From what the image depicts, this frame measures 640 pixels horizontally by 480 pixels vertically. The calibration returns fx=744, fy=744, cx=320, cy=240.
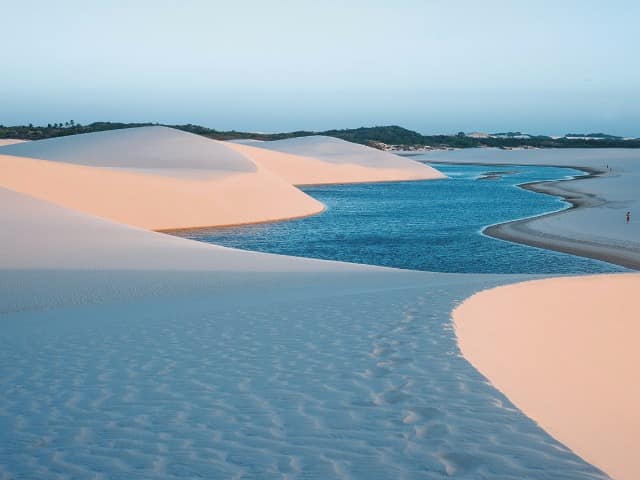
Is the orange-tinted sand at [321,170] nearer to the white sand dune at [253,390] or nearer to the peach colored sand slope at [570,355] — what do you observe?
the peach colored sand slope at [570,355]

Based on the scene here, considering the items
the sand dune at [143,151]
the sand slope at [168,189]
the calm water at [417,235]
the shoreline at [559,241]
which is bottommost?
the calm water at [417,235]

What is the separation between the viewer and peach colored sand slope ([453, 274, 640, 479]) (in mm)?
4926

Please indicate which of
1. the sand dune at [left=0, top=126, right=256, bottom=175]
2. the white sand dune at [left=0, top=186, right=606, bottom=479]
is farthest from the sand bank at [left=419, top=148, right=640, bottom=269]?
the sand dune at [left=0, top=126, right=256, bottom=175]

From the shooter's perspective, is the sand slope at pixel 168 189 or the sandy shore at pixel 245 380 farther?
the sand slope at pixel 168 189

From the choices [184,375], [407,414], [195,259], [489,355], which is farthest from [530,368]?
[195,259]

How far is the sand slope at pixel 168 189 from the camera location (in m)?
32.0

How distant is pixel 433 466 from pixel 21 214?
1691 centimetres

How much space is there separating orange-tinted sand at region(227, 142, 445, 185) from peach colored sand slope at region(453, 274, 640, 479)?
5610 cm

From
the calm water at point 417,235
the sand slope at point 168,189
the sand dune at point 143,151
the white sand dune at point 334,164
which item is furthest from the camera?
the white sand dune at point 334,164

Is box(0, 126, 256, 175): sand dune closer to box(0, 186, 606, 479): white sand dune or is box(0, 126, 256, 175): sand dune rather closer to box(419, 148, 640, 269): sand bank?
box(419, 148, 640, 269): sand bank

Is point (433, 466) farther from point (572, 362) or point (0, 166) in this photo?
point (0, 166)

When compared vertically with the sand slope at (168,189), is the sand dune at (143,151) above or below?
above

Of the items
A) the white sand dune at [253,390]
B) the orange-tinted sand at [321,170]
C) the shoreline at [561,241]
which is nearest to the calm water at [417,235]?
the shoreline at [561,241]

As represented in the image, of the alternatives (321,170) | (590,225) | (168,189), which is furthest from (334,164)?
(590,225)
